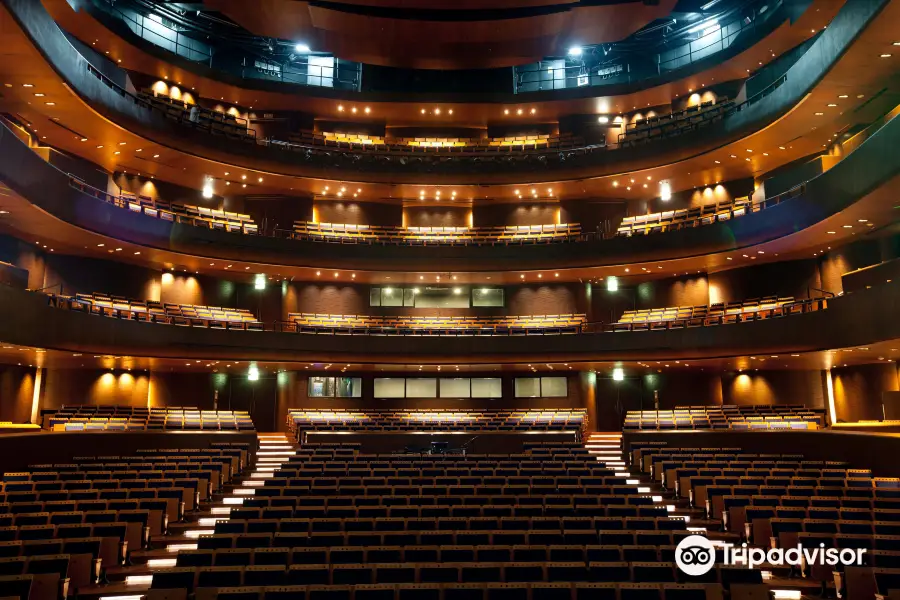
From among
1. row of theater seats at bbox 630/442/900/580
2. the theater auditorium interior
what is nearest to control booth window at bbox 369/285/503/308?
the theater auditorium interior

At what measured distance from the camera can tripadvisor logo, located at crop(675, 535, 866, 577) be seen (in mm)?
7984

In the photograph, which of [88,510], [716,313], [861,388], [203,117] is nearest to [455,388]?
[716,313]

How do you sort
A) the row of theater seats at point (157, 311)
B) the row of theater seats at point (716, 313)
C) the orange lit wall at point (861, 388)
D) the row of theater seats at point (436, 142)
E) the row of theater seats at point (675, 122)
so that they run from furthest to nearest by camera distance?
the row of theater seats at point (436, 142) < the row of theater seats at point (675, 122) < the orange lit wall at point (861, 388) < the row of theater seats at point (716, 313) < the row of theater seats at point (157, 311)

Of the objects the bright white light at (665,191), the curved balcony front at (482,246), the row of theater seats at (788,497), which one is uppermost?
the bright white light at (665,191)

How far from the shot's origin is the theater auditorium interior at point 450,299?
31.3 feet

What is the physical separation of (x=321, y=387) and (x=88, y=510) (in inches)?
574

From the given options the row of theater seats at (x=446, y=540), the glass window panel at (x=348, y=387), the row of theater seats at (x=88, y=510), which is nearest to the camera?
the row of theater seats at (x=446, y=540)

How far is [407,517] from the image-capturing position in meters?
10.3

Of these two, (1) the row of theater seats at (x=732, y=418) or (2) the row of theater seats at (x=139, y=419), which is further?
(1) the row of theater seats at (x=732, y=418)

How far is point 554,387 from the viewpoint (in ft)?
84.2

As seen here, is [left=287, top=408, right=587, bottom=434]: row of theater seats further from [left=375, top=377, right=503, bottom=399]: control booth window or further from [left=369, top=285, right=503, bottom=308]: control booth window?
[left=369, top=285, right=503, bottom=308]: control booth window

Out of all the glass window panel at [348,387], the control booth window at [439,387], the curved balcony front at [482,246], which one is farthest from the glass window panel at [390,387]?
the curved balcony front at [482,246]

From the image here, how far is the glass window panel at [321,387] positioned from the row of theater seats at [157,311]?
9.34 ft

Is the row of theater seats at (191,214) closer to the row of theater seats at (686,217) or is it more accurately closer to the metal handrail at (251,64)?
the metal handrail at (251,64)
